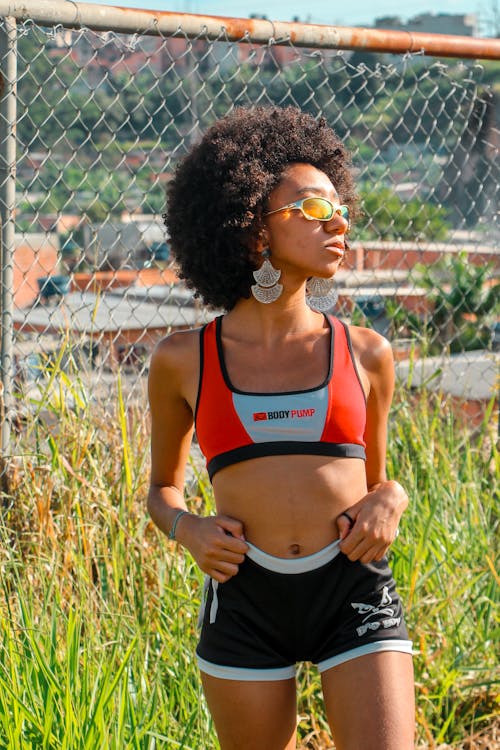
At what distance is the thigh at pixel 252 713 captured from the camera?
2.04 m

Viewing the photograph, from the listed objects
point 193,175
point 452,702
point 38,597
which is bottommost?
point 452,702

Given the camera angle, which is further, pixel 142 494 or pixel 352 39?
pixel 352 39

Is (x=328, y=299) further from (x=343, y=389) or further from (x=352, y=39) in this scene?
(x=352, y=39)

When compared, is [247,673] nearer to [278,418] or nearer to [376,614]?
[376,614]

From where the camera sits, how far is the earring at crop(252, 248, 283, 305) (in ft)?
7.22

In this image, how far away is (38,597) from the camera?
2.94 meters

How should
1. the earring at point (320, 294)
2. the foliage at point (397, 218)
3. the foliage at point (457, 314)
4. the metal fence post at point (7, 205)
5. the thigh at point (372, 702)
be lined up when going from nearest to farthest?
the thigh at point (372, 702) < the earring at point (320, 294) < the metal fence post at point (7, 205) < the foliage at point (397, 218) < the foliage at point (457, 314)

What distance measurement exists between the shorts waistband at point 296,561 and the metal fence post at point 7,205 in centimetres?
130

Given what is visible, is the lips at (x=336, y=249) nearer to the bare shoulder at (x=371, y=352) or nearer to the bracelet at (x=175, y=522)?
the bare shoulder at (x=371, y=352)

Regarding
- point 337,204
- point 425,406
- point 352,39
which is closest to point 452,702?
point 425,406

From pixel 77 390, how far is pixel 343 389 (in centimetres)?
139

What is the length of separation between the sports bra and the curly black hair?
0.23 metres

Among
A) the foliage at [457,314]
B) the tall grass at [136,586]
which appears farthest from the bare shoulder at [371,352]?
the foliage at [457,314]

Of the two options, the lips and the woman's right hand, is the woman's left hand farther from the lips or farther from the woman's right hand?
the lips
